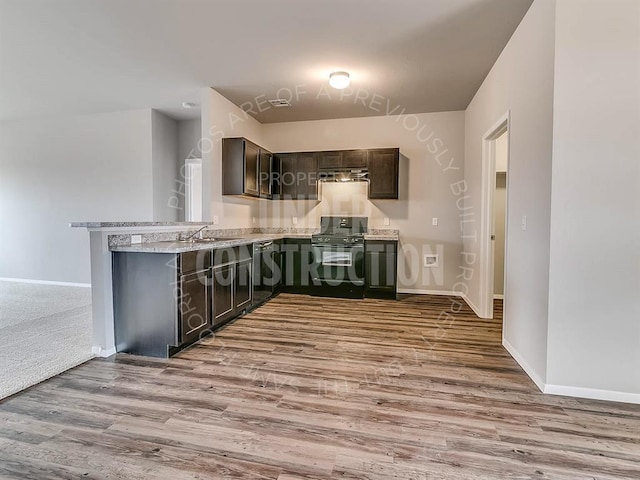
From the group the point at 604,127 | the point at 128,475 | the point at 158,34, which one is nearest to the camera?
the point at 128,475

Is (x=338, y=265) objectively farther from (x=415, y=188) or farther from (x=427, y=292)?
(x=415, y=188)

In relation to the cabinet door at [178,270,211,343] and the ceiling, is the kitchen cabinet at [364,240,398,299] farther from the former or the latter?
the cabinet door at [178,270,211,343]

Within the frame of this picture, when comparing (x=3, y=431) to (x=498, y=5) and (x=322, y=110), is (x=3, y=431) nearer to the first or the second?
(x=498, y=5)

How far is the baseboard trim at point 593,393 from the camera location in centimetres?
208

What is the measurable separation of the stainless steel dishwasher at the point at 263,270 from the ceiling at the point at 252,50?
6.61 feet

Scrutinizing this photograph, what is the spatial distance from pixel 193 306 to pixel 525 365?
272 centimetres

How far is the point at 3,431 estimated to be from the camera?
177 cm

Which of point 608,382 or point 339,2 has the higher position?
point 339,2

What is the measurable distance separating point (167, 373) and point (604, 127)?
11.0 feet

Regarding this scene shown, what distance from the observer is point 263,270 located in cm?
443

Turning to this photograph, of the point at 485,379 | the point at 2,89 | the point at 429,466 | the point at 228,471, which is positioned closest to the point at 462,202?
the point at 485,379

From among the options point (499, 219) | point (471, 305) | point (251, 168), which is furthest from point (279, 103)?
point (471, 305)

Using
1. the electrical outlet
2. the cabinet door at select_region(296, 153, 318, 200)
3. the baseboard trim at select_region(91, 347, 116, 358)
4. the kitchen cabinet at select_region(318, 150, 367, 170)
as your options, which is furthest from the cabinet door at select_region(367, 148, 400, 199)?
the baseboard trim at select_region(91, 347, 116, 358)

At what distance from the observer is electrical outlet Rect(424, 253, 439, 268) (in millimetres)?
5113
